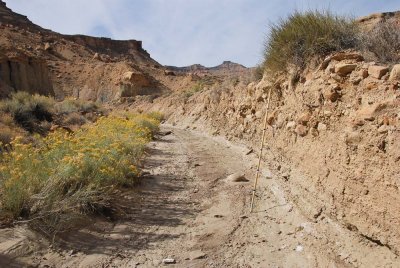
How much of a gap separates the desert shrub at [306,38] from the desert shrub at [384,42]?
31 centimetres

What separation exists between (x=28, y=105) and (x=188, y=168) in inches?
283

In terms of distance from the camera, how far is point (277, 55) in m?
7.23

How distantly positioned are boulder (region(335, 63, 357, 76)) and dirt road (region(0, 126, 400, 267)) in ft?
6.04

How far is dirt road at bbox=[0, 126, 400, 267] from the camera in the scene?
3566mm

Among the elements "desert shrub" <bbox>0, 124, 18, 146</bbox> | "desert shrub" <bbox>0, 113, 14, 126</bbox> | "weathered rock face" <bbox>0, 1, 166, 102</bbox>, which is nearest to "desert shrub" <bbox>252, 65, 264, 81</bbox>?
"desert shrub" <bbox>0, 124, 18, 146</bbox>

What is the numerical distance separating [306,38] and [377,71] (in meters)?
2.31

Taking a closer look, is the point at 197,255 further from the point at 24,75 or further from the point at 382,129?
the point at 24,75

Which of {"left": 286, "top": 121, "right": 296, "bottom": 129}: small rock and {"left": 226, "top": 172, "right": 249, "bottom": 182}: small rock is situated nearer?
{"left": 286, "top": 121, "right": 296, "bottom": 129}: small rock

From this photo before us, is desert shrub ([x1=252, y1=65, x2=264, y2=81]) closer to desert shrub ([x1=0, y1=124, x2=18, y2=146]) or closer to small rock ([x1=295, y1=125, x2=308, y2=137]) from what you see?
small rock ([x1=295, y1=125, x2=308, y2=137])

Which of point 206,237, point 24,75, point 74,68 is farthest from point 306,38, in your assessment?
point 74,68

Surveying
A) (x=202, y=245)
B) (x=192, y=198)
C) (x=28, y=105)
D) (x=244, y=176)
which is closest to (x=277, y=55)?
(x=244, y=176)

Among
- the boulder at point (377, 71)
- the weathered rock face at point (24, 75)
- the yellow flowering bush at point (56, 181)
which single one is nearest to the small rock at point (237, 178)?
the yellow flowering bush at point (56, 181)

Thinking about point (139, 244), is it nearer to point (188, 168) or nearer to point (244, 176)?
point (244, 176)

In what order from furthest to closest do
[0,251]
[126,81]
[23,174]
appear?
1. [126,81]
2. [23,174]
3. [0,251]
